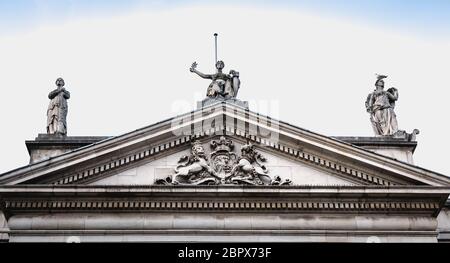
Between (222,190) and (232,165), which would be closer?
(222,190)

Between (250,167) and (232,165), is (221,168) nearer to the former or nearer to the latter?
(232,165)

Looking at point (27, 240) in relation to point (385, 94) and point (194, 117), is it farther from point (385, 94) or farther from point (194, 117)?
point (385, 94)

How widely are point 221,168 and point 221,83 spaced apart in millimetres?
3919

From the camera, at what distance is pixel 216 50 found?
29.1 m

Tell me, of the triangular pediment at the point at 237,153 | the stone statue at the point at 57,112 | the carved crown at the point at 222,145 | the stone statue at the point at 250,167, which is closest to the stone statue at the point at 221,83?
the triangular pediment at the point at 237,153

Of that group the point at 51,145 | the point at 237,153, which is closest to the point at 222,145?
the point at 237,153

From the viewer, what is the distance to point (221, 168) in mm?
23203

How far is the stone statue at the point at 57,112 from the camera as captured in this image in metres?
25.5

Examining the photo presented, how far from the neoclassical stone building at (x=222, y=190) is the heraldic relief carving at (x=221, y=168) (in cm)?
3

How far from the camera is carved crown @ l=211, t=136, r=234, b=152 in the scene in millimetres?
23536

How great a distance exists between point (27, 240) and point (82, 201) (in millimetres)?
1833

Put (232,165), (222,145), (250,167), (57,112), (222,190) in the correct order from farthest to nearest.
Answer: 1. (57,112)
2. (222,145)
3. (232,165)
4. (250,167)
5. (222,190)
